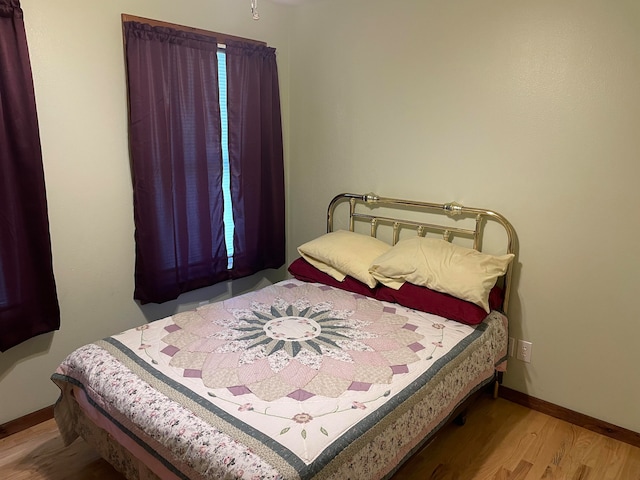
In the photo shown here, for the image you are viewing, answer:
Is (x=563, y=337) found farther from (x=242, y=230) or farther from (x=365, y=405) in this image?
(x=242, y=230)

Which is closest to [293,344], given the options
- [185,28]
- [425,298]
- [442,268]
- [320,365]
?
[320,365]

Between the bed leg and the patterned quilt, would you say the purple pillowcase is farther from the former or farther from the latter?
the bed leg

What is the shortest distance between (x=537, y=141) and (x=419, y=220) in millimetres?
827

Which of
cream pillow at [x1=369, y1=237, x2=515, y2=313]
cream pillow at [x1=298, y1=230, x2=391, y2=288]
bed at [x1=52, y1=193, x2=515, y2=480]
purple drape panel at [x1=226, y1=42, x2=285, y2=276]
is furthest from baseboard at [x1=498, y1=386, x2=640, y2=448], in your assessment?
purple drape panel at [x1=226, y1=42, x2=285, y2=276]

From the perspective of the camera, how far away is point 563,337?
2.48 meters

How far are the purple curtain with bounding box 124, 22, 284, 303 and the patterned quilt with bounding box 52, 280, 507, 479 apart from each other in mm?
587

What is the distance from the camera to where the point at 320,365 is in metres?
1.88

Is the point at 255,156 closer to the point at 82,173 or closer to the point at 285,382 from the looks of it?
the point at 82,173

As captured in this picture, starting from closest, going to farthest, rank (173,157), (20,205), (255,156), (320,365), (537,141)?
Answer: 1. (320,365)
2. (20,205)
3. (537,141)
4. (173,157)
5. (255,156)

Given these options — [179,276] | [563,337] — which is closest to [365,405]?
[563,337]

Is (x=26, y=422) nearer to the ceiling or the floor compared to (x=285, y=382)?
nearer to the floor

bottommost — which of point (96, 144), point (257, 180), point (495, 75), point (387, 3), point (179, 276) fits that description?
point (179, 276)

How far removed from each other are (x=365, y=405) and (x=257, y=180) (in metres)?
1.99

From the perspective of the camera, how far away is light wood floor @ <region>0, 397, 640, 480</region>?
6.93 ft
